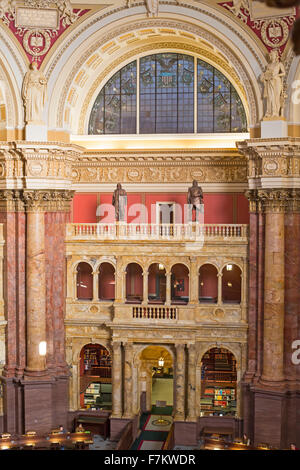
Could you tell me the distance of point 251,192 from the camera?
2530 centimetres

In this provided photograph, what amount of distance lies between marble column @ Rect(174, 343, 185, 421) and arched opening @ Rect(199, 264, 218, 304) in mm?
3053

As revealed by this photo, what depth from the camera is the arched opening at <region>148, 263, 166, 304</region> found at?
28.8 meters

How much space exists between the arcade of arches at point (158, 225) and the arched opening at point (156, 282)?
70 millimetres

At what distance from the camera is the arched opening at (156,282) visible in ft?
94.5

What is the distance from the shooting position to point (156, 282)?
29031 mm

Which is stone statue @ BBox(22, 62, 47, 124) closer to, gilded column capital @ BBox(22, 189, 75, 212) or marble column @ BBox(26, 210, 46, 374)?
gilded column capital @ BBox(22, 189, 75, 212)

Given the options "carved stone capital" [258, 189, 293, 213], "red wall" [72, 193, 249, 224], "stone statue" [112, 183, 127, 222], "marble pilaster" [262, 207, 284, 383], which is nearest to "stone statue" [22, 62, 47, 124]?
"stone statue" [112, 183, 127, 222]

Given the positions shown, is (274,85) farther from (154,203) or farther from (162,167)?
(154,203)

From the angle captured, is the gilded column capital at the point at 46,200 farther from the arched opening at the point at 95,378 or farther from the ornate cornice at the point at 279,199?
the ornate cornice at the point at 279,199

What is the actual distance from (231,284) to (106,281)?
6104 mm

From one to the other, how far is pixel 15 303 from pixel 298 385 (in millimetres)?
12807

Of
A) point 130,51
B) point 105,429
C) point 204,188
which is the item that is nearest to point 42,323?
point 105,429

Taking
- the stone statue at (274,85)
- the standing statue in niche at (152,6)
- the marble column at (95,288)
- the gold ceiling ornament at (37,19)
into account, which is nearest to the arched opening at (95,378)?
the marble column at (95,288)

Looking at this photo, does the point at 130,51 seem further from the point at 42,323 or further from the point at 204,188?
the point at 42,323
